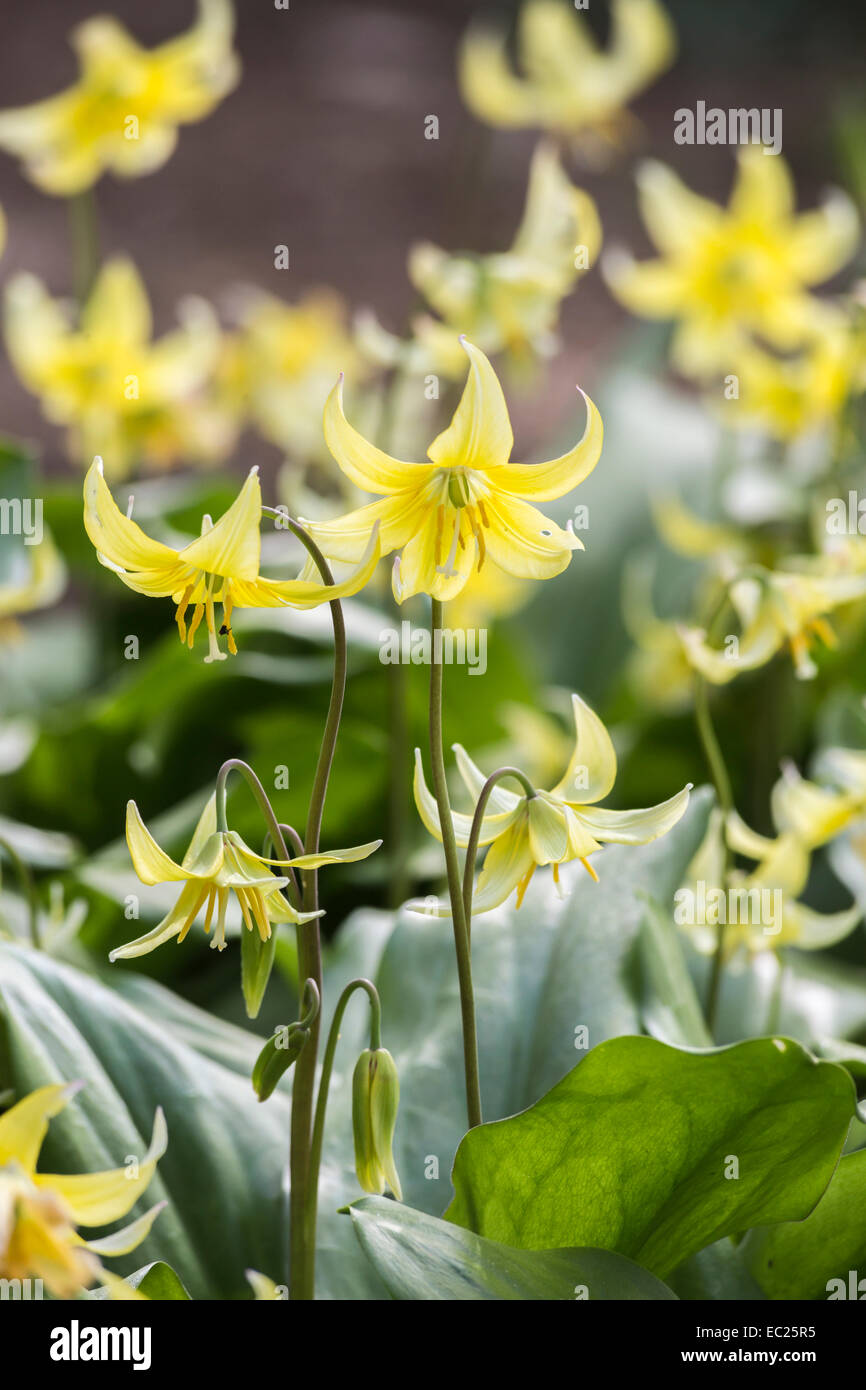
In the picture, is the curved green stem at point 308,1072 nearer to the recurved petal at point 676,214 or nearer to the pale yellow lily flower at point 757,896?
the pale yellow lily flower at point 757,896

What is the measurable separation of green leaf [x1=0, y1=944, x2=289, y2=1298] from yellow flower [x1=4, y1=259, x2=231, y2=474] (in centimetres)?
98

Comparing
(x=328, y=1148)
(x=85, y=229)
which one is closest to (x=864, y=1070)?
(x=328, y=1148)

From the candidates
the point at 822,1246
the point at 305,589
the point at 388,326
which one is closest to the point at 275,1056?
the point at 305,589

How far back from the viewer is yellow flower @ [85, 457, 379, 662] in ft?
1.92

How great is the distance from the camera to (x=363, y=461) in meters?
0.64

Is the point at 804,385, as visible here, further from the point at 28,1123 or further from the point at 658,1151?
the point at 28,1123

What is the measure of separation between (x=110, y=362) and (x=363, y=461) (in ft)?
3.75

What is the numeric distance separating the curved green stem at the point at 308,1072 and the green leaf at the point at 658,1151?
0.28 feet

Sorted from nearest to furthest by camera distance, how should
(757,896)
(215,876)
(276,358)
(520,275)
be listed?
(215,876) < (757,896) < (520,275) < (276,358)

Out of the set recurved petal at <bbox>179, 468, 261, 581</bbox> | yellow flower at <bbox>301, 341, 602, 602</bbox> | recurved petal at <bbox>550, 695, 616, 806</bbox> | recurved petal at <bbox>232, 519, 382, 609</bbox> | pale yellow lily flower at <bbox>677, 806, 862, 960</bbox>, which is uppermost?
yellow flower at <bbox>301, 341, 602, 602</bbox>

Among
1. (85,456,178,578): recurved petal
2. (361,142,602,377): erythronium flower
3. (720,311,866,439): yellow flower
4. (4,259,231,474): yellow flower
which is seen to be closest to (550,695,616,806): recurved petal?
(85,456,178,578): recurved petal

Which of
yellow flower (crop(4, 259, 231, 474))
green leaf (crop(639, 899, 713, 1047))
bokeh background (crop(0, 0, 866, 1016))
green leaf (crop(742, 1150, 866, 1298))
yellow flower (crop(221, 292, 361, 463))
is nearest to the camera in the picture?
green leaf (crop(742, 1150, 866, 1298))

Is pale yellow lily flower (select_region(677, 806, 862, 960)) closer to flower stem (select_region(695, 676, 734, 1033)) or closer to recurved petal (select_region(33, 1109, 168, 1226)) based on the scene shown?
flower stem (select_region(695, 676, 734, 1033))
